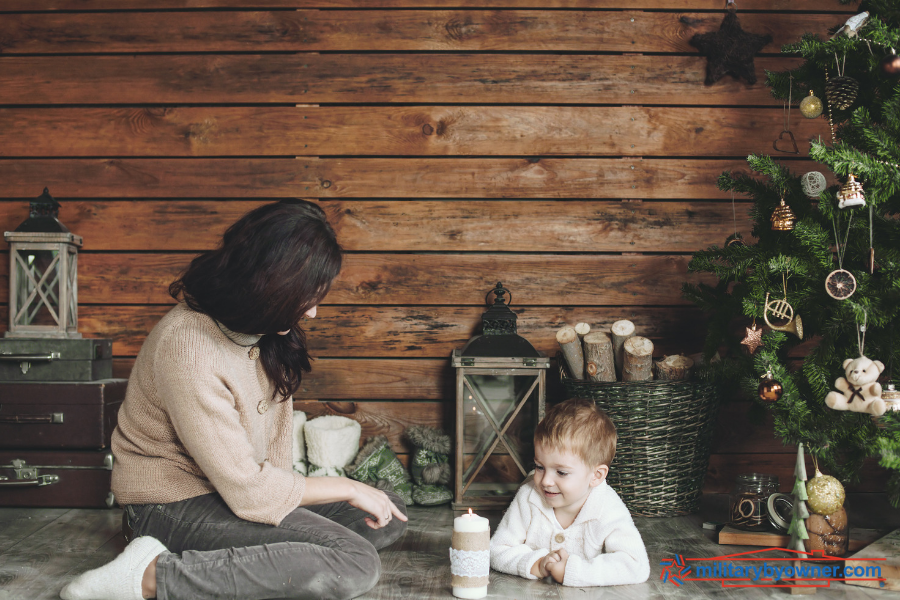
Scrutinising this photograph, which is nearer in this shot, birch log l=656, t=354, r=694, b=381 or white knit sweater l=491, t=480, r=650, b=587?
white knit sweater l=491, t=480, r=650, b=587

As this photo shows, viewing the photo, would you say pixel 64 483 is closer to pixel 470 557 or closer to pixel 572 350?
pixel 470 557

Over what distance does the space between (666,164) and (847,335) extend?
947mm

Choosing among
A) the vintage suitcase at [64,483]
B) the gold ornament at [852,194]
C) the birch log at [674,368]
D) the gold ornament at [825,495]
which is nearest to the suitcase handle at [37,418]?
the vintage suitcase at [64,483]

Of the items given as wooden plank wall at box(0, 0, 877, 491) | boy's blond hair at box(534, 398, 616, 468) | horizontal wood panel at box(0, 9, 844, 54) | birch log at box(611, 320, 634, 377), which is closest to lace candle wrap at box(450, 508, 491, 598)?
boy's blond hair at box(534, 398, 616, 468)

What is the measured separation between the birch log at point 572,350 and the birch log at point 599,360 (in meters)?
0.03

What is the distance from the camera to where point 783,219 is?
1937mm

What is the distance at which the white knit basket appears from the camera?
235 cm

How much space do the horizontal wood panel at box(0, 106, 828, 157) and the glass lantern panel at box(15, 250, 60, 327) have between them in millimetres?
600

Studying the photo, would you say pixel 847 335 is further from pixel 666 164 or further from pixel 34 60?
pixel 34 60

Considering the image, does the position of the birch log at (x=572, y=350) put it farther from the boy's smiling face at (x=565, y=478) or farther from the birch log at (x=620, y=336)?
the boy's smiling face at (x=565, y=478)

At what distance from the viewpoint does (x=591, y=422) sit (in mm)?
1721

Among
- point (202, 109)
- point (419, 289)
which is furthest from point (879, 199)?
point (202, 109)

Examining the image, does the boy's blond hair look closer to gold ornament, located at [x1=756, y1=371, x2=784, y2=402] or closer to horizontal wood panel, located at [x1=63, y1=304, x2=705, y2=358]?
gold ornament, located at [x1=756, y1=371, x2=784, y2=402]

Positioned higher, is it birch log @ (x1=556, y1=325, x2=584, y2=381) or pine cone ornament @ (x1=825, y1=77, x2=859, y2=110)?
pine cone ornament @ (x1=825, y1=77, x2=859, y2=110)
